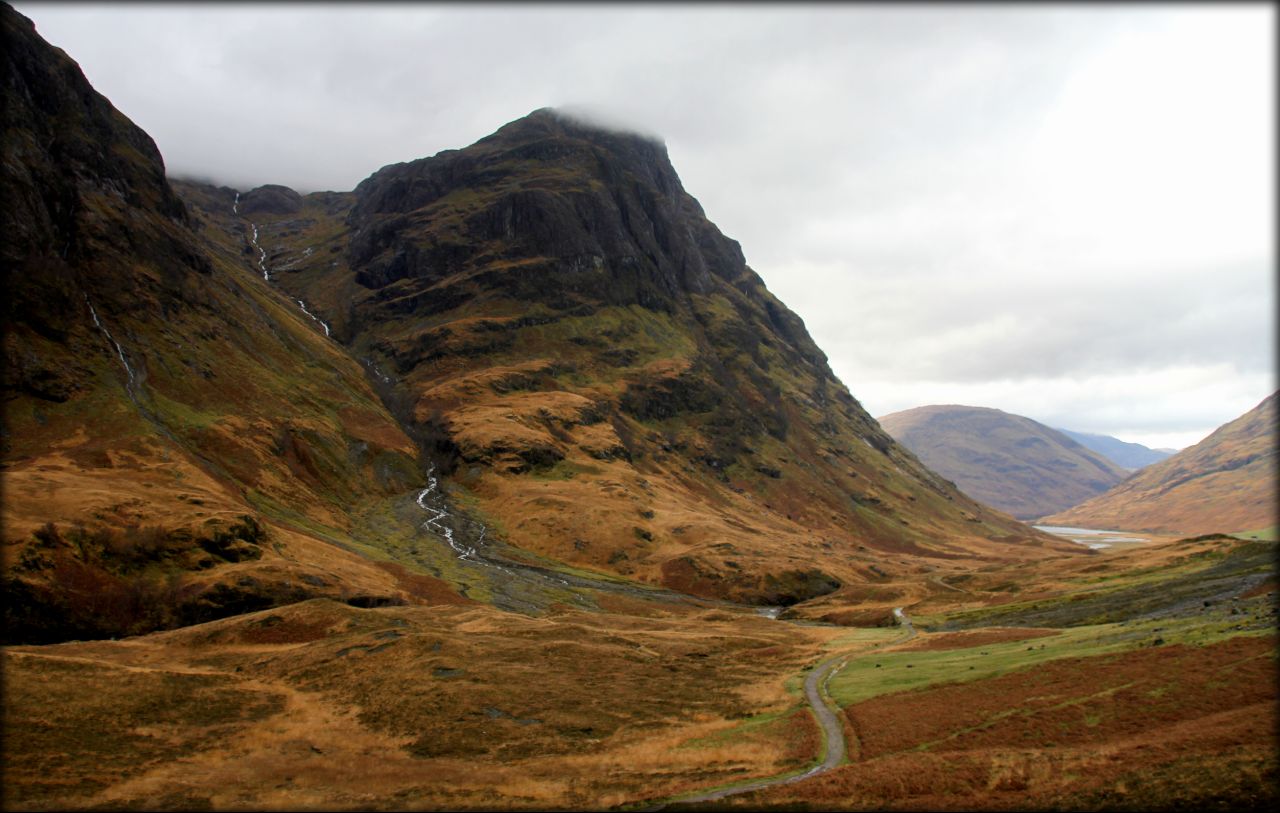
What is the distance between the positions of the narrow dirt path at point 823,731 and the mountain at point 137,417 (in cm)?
6146

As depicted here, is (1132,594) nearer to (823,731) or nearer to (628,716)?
(823,731)

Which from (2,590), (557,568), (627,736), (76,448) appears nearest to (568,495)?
(557,568)

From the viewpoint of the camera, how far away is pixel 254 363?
566 feet

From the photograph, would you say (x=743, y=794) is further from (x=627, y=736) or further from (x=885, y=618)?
(x=885, y=618)

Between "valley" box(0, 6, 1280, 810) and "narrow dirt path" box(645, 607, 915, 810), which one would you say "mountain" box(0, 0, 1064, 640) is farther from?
"narrow dirt path" box(645, 607, 915, 810)

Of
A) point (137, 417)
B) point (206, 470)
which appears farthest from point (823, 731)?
point (137, 417)

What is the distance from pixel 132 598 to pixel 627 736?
66.2 metres

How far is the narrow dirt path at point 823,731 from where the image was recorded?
35.1 metres

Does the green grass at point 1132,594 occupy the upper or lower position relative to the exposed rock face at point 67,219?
lower

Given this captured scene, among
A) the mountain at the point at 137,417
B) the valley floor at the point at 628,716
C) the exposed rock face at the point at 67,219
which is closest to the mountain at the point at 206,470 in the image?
the mountain at the point at 137,417

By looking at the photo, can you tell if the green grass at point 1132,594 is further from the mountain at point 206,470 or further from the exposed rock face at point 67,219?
the exposed rock face at point 67,219

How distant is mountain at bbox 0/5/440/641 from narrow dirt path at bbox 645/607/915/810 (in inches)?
2420

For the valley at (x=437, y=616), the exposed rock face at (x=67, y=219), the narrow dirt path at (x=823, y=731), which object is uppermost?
the exposed rock face at (x=67, y=219)

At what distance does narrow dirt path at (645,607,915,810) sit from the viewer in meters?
35.1
